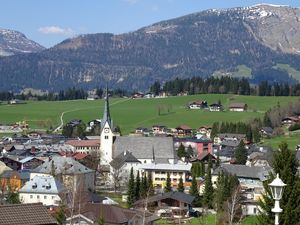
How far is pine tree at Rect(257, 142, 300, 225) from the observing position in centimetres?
1736

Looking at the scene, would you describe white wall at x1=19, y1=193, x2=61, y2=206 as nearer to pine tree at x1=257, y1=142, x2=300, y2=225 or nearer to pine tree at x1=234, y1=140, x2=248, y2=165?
pine tree at x1=257, y1=142, x2=300, y2=225

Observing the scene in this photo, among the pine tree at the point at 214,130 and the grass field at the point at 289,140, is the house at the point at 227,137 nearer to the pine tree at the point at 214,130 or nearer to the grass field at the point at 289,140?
the pine tree at the point at 214,130

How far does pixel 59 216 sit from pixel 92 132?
82.6 m

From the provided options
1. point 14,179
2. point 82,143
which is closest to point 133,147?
point 82,143

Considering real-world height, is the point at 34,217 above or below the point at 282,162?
below

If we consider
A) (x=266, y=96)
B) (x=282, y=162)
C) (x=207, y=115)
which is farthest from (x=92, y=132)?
(x=282, y=162)

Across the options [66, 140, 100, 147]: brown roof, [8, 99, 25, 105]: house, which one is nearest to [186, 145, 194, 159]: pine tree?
[66, 140, 100, 147]: brown roof

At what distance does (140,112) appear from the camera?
13338 cm

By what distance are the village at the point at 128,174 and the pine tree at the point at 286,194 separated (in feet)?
8.81

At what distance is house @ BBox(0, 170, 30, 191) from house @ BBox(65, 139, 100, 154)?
25336mm

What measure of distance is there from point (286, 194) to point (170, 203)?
33476 millimetres

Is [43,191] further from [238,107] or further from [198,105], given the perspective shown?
[198,105]

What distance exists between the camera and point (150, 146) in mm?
75312

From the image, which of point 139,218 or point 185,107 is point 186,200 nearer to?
point 139,218
